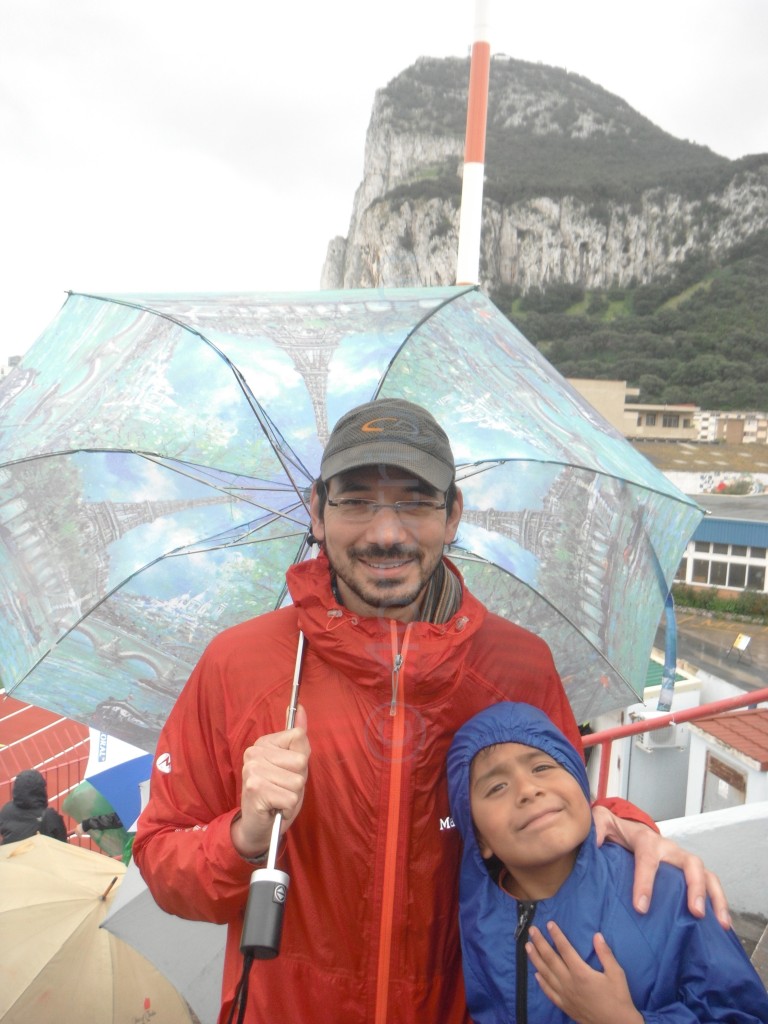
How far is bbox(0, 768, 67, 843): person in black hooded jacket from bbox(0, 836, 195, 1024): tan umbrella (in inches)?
52.2

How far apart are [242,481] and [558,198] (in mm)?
117782

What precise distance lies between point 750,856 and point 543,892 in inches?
90.2

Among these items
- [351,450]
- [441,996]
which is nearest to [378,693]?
[351,450]

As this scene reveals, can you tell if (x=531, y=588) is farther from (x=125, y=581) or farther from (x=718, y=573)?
(x=718, y=573)

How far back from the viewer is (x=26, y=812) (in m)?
5.50

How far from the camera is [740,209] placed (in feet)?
323

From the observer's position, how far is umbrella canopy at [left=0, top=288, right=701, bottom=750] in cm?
210

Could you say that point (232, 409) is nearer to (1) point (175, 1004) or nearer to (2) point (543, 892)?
(2) point (543, 892)

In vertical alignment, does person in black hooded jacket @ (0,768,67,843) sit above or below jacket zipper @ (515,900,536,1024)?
below

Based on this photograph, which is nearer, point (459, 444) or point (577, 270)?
point (459, 444)

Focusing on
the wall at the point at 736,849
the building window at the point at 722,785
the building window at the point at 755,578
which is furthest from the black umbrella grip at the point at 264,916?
the building window at the point at 755,578

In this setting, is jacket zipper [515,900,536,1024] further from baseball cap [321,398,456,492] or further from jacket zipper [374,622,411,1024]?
baseball cap [321,398,456,492]

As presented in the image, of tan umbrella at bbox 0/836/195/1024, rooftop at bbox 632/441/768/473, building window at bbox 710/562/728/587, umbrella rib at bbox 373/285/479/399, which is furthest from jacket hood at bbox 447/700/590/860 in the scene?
rooftop at bbox 632/441/768/473

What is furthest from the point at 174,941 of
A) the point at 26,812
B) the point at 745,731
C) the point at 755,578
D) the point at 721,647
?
the point at 755,578
